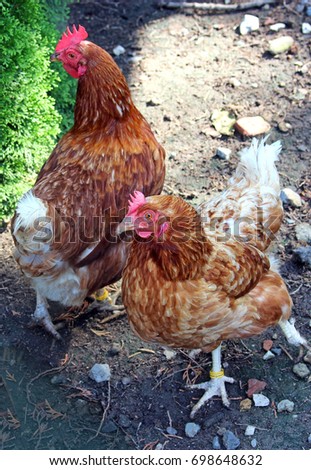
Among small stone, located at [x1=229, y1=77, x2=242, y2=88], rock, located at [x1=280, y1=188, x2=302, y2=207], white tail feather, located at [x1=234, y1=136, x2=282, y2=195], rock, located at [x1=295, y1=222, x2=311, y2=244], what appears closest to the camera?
white tail feather, located at [x1=234, y1=136, x2=282, y2=195]

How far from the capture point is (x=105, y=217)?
3.06 m

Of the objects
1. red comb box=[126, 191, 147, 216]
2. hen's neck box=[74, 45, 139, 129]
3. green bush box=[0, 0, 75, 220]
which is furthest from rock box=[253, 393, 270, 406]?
green bush box=[0, 0, 75, 220]

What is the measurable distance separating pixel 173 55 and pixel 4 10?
6.27 ft

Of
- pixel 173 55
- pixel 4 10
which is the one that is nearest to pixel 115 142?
pixel 4 10

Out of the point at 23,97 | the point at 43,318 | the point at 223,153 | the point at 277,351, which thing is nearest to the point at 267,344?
the point at 277,351

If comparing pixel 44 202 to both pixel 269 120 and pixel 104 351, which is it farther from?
pixel 269 120

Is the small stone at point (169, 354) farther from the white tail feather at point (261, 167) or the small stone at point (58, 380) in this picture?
the white tail feather at point (261, 167)

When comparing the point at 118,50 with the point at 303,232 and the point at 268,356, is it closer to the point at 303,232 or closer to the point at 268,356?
the point at 303,232

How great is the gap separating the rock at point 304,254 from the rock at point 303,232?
0.12 metres

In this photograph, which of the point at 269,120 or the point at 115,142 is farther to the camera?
the point at 269,120

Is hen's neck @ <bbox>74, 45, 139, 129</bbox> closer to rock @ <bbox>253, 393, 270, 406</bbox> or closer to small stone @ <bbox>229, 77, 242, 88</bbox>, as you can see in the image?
rock @ <bbox>253, 393, 270, 406</bbox>

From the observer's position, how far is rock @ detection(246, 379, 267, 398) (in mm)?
3086

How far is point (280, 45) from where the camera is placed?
5.05 m

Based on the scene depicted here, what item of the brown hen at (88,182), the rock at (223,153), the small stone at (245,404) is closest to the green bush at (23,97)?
the brown hen at (88,182)
